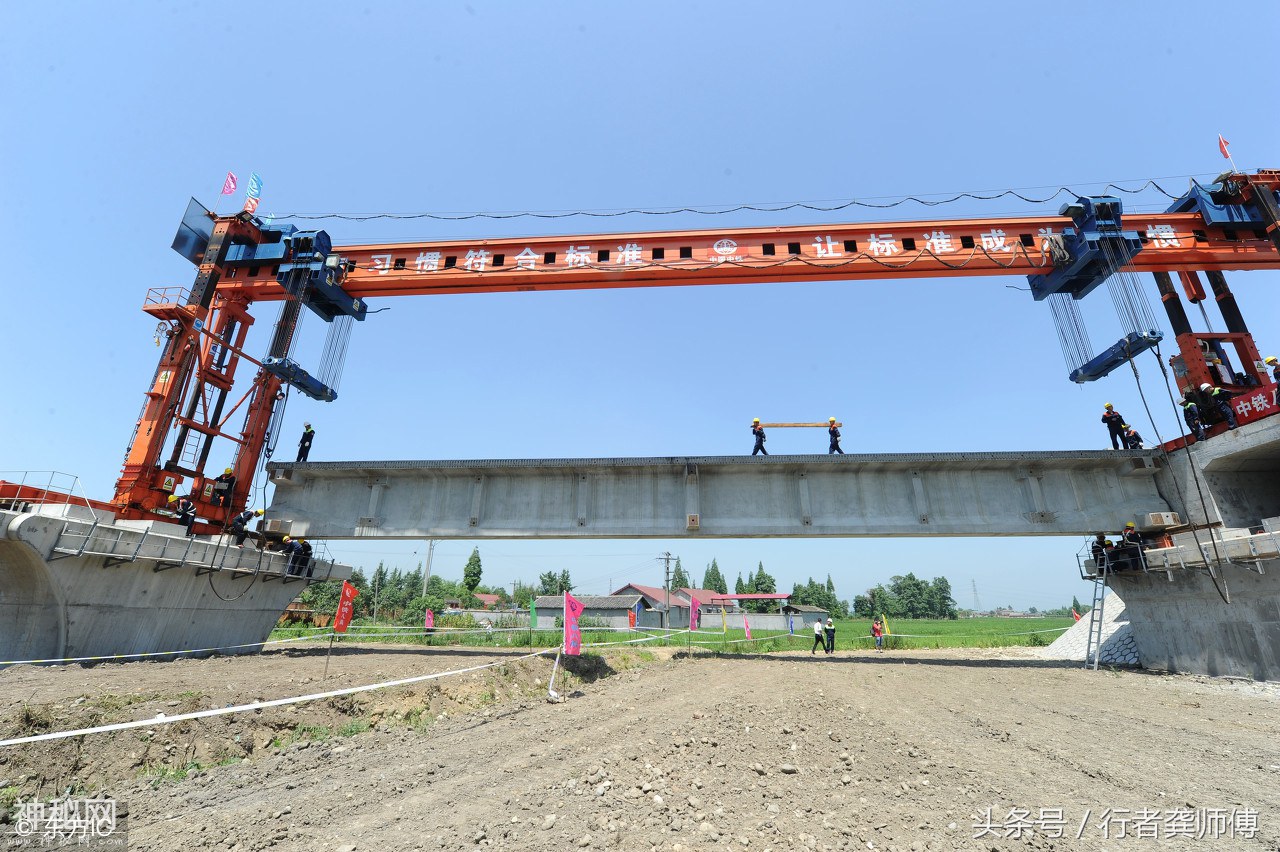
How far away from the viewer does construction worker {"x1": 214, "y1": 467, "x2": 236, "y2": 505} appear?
49.1 ft

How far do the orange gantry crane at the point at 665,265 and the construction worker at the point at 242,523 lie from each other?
607 mm

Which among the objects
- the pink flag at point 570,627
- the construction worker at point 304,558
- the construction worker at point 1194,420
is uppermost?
the construction worker at point 1194,420

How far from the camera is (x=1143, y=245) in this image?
1438 centimetres

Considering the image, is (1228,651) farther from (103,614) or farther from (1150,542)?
(103,614)

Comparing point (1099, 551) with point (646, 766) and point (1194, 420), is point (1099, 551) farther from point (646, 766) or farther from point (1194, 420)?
point (646, 766)

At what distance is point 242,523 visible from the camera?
14648 mm

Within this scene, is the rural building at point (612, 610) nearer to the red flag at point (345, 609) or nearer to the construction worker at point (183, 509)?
the construction worker at point (183, 509)

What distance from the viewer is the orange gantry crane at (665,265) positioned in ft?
47.5

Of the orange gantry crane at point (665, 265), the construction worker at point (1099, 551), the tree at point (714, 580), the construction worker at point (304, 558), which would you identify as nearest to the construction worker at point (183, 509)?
the orange gantry crane at point (665, 265)

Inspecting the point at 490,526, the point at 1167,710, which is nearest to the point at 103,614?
the point at 490,526

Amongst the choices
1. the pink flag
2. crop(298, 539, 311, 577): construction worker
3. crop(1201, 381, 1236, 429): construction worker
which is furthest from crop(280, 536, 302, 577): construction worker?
crop(1201, 381, 1236, 429): construction worker

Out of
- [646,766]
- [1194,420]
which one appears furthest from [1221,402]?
[646,766]

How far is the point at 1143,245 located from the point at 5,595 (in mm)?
27649

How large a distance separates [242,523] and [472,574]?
169 feet
